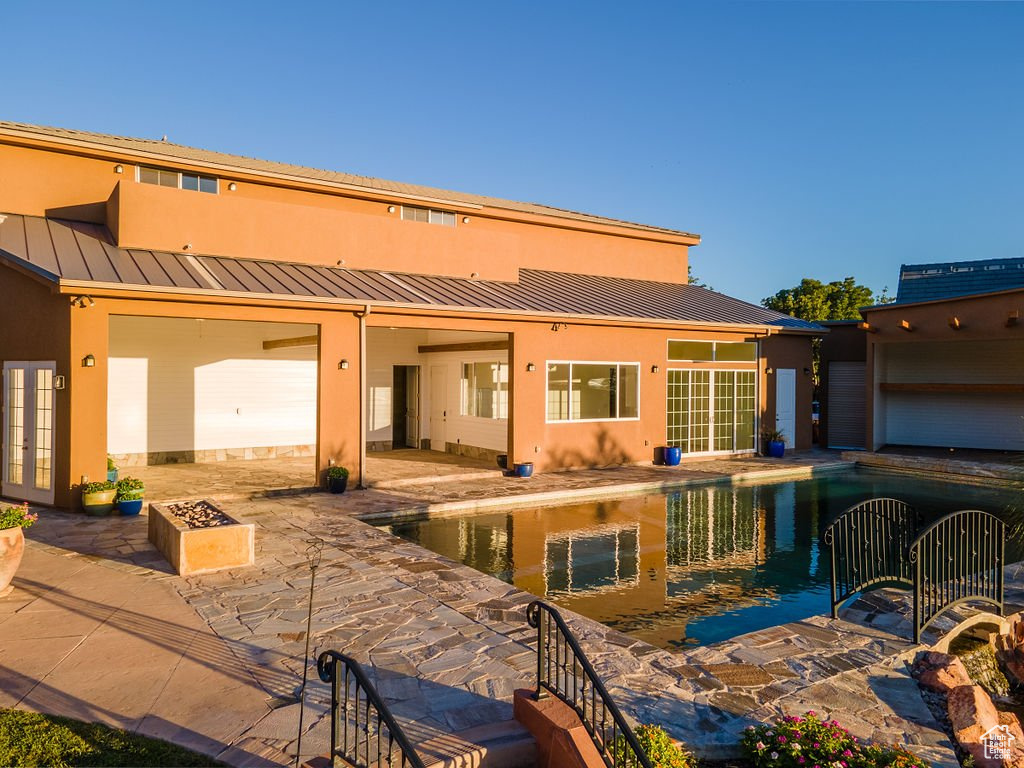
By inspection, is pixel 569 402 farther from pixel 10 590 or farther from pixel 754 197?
pixel 754 197

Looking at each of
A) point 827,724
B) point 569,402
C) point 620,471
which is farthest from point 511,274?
point 827,724

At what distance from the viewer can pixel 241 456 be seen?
17.3 meters

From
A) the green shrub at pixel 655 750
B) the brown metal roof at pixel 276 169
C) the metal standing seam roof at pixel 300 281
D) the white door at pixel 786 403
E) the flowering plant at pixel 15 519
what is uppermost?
the brown metal roof at pixel 276 169

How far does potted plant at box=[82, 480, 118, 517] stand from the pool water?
4.46 metres

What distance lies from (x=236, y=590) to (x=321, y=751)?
367cm

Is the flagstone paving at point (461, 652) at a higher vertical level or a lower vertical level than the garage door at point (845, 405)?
lower

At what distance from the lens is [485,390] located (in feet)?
56.9

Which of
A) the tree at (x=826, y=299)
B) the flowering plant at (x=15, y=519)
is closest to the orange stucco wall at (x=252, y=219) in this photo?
the flowering plant at (x=15, y=519)

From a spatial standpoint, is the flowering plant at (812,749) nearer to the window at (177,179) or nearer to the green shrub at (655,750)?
the green shrub at (655,750)

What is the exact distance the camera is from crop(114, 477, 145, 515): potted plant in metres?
10.7

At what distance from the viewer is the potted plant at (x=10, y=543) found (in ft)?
21.5

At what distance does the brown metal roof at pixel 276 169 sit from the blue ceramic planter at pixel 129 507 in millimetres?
8248

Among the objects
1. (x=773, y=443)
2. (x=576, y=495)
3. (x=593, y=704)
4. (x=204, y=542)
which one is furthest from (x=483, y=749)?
(x=773, y=443)

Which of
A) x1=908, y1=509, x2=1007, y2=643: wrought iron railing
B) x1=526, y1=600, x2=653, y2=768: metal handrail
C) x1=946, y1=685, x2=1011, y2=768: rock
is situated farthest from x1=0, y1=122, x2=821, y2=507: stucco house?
x1=946, y1=685, x2=1011, y2=768: rock
